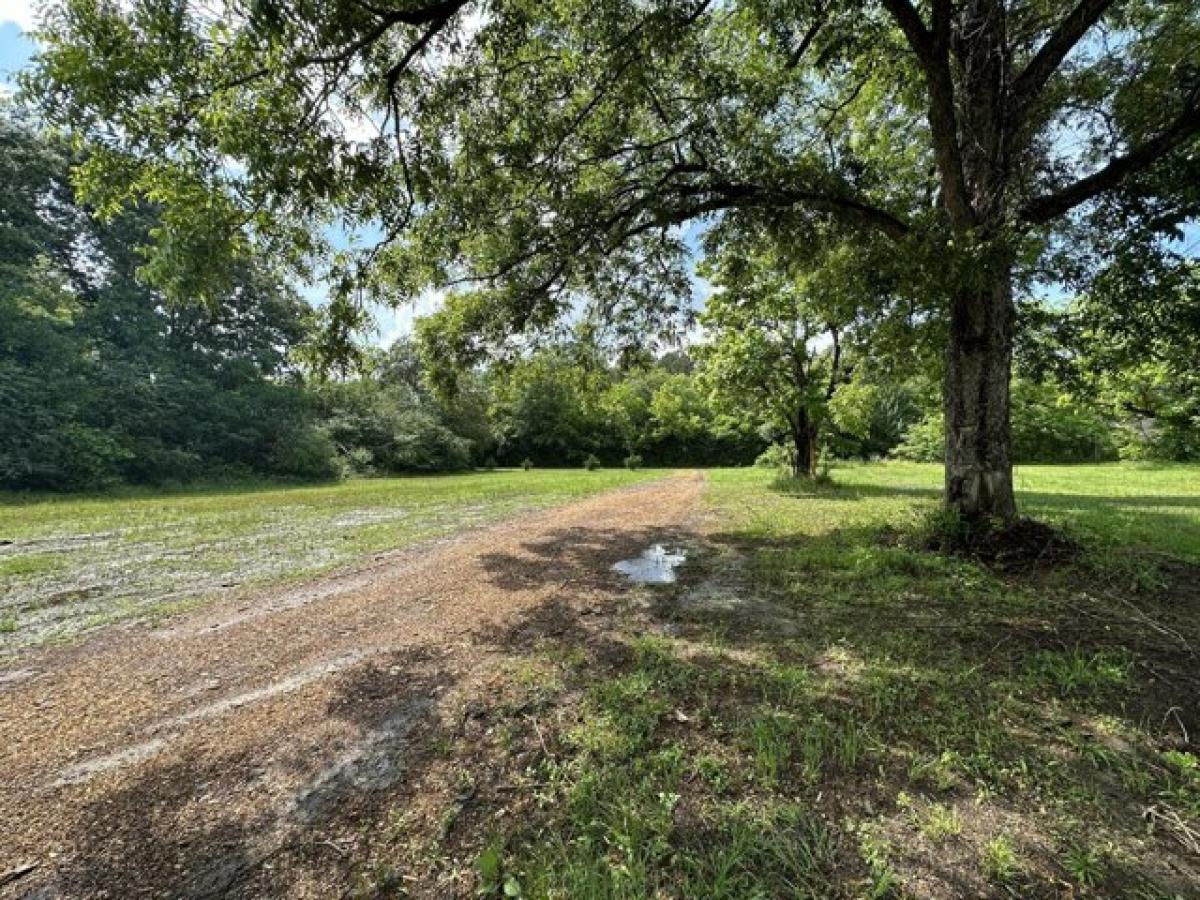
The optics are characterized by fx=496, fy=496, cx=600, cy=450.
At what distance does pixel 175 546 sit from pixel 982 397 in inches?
417

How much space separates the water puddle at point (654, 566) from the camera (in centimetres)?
529

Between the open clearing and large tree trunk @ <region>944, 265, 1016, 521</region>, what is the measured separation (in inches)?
33.4

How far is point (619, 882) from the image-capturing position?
1.66m

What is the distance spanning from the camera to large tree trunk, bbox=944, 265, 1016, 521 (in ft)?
16.6

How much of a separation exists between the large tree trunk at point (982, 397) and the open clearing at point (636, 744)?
33.4 inches

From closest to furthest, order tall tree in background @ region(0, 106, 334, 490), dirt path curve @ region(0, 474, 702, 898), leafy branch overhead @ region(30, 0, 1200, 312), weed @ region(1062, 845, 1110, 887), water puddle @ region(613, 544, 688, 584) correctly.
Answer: weed @ region(1062, 845, 1110, 887), dirt path curve @ region(0, 474, 702, 898), leafy branch overhead @ region(30, 0, 1200, 312), water puddle @ region(613, 544, 688, 584), tall tree in background @ region(0, 106, 334, 490)

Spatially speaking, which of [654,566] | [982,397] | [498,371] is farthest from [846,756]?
[498,371]

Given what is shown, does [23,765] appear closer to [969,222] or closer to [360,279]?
[360,279]

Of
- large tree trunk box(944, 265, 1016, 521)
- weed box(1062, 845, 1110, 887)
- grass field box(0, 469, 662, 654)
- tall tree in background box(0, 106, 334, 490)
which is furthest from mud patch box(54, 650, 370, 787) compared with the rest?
tall tree in background box(0, 106, 334, 490)

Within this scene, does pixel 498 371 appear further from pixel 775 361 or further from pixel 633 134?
pixel 775 361

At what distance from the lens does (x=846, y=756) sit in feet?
7.37

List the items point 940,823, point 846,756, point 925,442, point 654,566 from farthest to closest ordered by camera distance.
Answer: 1. point 925,442
2. point 654,566
3. point 846,756
4. point 940,823

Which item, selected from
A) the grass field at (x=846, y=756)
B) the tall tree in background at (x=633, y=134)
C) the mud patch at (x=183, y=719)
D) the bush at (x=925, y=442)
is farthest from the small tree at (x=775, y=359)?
the bush at (x=925, y=442)

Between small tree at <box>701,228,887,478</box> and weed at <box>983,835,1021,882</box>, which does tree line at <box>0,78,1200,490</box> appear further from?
weed at <box>983,835,1021,882</box>
